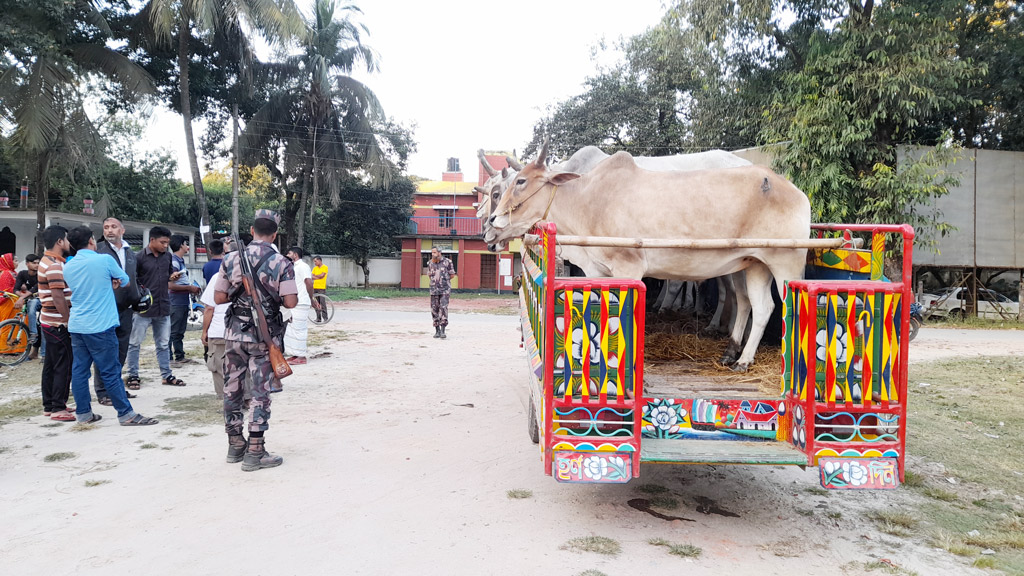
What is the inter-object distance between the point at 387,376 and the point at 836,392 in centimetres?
613

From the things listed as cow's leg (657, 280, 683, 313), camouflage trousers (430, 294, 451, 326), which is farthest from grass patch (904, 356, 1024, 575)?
camouflage trousers (430, 294, 451, 326)

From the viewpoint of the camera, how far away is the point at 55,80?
46.2 feet

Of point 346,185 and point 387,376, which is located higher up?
point 346,185

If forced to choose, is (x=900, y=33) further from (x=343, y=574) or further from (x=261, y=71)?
(x=261, y=71)

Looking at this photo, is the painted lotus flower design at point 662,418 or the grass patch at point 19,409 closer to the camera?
the painted lotus flower design at point 662,418

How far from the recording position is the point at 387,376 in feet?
28.0

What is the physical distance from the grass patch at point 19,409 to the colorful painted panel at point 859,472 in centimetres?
668

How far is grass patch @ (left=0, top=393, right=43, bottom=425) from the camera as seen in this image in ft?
19.9

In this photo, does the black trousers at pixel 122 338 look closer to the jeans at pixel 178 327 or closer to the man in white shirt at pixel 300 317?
the jeans at pixel 178 327

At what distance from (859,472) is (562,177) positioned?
265 centimetres

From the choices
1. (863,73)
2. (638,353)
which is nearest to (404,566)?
(638,353)

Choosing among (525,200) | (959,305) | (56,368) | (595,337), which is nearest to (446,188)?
(959,305)

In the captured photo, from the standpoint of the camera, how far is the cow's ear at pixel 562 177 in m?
4.71

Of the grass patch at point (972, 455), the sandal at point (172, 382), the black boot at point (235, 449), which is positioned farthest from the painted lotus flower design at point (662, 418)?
the sandal at point (172, 382)
